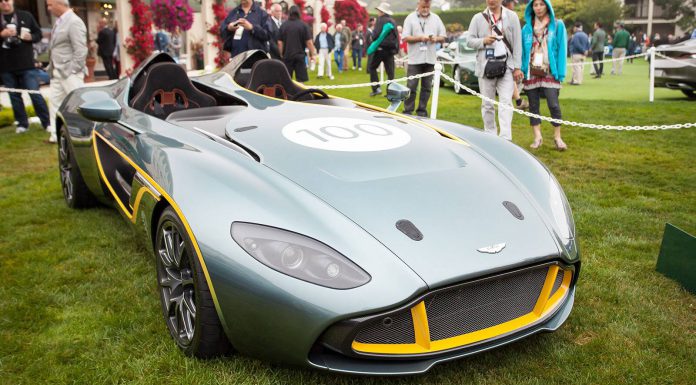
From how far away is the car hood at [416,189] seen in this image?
2.21 metres

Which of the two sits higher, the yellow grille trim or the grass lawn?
the yellow grille trim

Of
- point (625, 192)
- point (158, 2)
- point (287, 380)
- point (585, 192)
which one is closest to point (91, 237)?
point (287, 380)

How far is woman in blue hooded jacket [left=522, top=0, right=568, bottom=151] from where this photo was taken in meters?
6.49

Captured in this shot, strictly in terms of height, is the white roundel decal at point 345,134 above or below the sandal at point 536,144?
above

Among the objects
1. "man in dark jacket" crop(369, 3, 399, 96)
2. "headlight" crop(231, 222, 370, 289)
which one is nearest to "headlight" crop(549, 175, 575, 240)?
"headlight" crop(231, 222, 370, 289)

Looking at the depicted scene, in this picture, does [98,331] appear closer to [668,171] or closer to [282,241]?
[282,241]

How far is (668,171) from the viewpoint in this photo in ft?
19.0

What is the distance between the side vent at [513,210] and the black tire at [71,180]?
10.4 feet

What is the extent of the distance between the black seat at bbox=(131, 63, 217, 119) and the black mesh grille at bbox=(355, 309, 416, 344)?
2463mm

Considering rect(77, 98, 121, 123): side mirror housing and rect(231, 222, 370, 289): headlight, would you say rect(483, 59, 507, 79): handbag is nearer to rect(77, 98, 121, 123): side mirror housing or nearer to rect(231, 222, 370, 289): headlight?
rect(77, 98, 121, 123): side mirror housing

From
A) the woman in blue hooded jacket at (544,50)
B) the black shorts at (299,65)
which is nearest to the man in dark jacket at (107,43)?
the black shorts at (299,65)

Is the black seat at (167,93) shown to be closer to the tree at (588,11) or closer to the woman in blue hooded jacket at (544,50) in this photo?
the woman in blue hooded jacket at (544,50)

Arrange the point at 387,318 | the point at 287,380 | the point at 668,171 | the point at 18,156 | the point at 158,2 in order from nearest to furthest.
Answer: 1. the point at 387,318
2. the point at 287,380
3. the point at 668,171
4. the point at 18,156
5. the point at 158,2

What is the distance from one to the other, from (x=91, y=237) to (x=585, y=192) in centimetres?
384
